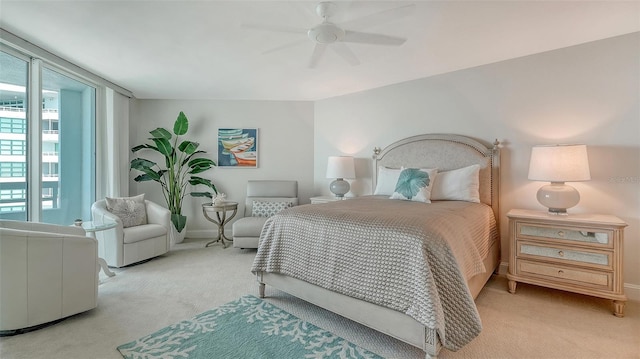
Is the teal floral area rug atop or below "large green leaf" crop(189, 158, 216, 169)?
below

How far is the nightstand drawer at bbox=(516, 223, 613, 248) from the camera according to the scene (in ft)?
7.57

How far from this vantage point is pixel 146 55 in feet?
10.2

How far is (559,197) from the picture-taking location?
2.62m

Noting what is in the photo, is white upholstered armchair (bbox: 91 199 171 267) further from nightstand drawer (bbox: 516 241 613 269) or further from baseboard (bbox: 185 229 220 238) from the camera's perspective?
nightstand drawer (bbox: 516 241 613 269)

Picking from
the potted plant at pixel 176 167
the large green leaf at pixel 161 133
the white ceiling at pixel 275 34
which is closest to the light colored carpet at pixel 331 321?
the potted plant at pixel 176 167

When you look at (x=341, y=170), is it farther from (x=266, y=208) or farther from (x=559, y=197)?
(x=559, y=197)

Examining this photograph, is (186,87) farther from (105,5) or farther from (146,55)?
(105,5)

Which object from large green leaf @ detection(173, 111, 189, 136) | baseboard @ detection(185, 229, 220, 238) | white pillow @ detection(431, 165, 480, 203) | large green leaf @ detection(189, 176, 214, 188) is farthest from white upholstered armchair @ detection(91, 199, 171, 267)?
white pillow @ detection(431, 165, 480, 203)

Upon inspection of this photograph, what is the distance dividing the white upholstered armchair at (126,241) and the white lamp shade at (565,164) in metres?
4.41

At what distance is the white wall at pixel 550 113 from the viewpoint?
8.50ft

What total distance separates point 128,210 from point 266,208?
1.82 meters

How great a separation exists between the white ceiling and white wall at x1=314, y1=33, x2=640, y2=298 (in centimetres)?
18

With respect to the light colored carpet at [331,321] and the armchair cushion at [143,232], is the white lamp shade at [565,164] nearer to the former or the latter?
the light colored carpet at [331,321]

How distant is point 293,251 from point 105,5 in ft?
7.92
